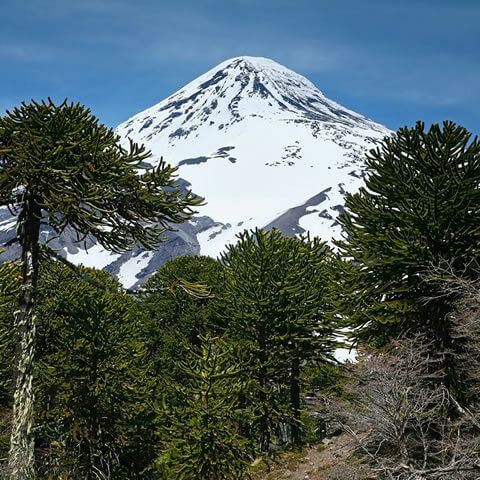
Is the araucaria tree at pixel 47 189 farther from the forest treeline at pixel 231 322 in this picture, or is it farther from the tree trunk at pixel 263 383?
the tree trunk at pixel 263 383

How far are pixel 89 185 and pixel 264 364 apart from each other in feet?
31.5

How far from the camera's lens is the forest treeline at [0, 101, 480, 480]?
29.3 feet

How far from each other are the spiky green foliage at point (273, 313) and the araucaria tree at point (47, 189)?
7.64m

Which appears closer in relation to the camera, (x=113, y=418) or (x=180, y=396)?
(x=180, y=396)

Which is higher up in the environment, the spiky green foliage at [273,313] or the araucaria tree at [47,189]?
the araucaria tree at [47,189]

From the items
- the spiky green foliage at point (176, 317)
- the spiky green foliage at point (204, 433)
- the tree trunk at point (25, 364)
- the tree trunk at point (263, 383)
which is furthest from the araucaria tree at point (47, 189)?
the spiky green foliage at point (176, 317)

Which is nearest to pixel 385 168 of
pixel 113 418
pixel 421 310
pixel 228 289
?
pixel 421 310

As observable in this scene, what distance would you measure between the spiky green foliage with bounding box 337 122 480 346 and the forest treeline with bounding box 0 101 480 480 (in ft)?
0.17

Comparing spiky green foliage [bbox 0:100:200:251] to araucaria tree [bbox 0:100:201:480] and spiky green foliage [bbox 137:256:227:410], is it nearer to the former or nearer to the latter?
araucaria tree [bbox 0:100:201:480]

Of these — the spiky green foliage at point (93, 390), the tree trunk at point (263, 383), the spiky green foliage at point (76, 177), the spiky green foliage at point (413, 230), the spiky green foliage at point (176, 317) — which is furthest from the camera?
the spiky green foliage at point (176, 317)

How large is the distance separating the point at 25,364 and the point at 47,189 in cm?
344

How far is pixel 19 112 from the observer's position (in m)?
9.05

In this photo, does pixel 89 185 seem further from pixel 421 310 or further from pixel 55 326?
pixel 421 310

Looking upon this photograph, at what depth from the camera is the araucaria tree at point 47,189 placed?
27.9 feet
